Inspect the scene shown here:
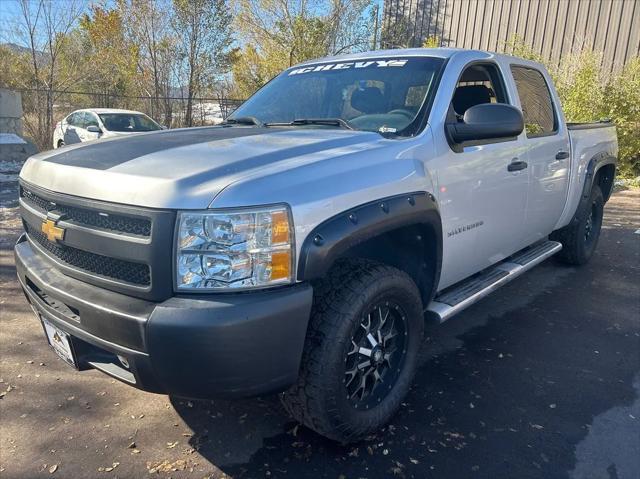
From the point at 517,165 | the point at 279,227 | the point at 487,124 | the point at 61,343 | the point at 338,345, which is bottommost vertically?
the point at 61,343

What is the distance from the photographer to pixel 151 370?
2.04m

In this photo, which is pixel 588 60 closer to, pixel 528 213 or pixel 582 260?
pixel 582 260

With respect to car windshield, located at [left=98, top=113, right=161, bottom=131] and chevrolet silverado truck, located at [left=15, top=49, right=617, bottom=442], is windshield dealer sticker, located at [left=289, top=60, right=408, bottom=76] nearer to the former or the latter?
chevrolet silverado truck, located at [left=15, top=49, right=617, bottom=442]

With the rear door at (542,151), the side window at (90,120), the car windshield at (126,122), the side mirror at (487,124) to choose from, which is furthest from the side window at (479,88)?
the side window at (90,120)

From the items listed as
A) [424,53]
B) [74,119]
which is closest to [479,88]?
[424,53]

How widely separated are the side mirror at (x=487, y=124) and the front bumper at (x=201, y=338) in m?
1.48

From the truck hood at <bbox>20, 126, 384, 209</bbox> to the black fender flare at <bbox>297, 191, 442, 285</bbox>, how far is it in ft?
0.96

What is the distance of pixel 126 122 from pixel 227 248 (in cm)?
1386

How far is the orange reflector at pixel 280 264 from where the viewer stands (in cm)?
204

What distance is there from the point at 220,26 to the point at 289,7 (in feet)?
9.59

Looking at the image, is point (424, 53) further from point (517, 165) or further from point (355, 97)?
point (517, 165)

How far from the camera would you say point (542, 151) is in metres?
4.09

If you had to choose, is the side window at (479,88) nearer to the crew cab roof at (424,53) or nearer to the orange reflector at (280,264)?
the crew cab roof at (424,53)

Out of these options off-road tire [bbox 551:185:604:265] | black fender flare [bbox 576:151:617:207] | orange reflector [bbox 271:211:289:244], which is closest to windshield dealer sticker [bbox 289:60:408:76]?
orange reflector [bbox 271:211:289:244]
